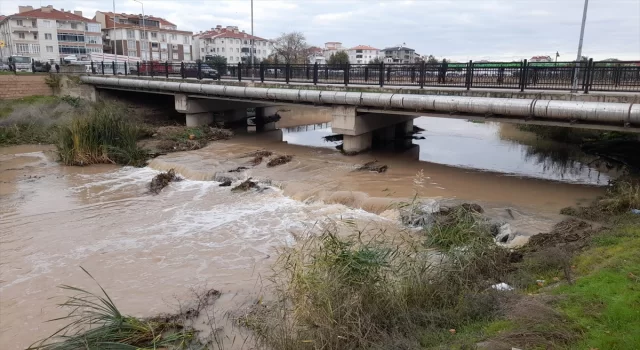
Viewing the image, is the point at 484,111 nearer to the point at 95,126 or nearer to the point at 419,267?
the point at 419,267

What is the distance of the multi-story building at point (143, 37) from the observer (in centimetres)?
8436

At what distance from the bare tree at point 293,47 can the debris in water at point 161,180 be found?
6114 cm

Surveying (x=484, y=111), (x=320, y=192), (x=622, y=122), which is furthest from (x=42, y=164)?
(x=622, y=122)

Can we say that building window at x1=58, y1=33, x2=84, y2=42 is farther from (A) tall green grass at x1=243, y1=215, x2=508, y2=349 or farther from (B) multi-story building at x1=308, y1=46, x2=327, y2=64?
(A) tall green grass at x1=243, y1=215, x2=508, y2=349

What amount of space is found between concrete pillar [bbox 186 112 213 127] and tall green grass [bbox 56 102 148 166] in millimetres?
6064

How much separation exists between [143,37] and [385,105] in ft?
248

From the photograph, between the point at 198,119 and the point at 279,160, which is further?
the point at 198,119

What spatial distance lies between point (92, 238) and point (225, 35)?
10047 centimetres

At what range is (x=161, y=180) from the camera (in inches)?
621

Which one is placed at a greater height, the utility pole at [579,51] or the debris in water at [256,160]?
the utility pole at [579,51]

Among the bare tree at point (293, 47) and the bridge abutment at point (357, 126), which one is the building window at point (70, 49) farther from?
the bridge abutment at point (357, 126)

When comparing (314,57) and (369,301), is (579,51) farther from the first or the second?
(314,57)

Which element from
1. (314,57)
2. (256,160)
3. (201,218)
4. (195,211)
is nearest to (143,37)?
(314,57)

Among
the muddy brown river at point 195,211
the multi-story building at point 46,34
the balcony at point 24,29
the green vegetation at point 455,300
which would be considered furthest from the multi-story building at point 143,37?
the green vegetation at point 455,300
